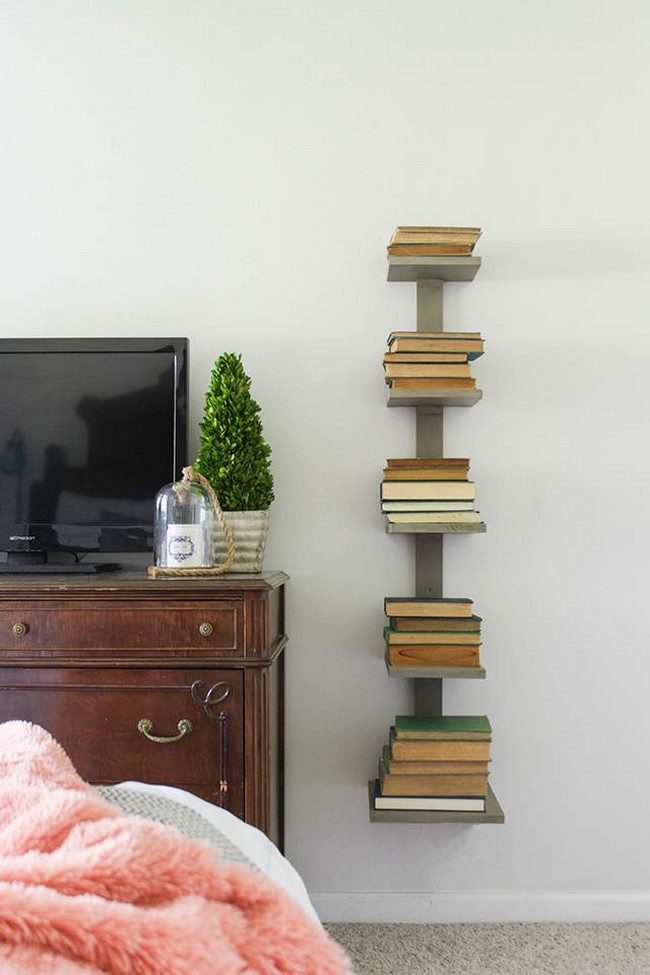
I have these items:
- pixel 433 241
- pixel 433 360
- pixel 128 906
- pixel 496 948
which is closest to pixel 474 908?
pixel 496 948

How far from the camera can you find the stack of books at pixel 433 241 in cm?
230

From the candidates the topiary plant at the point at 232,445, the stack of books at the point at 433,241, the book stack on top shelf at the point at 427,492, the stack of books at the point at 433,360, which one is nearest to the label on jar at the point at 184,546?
the topiary plant at the point at 232,445

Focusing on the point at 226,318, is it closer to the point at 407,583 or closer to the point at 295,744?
the point at 407,583

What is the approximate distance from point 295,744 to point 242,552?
58 centimetres

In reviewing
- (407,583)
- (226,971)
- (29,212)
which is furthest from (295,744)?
(226,971)

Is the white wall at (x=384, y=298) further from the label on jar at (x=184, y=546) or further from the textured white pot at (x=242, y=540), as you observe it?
the label on jar at (x=184, y=546)

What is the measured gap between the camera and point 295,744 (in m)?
2.44

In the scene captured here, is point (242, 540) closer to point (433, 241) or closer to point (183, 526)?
point (183, 526)

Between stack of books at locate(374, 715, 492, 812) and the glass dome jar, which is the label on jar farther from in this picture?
stack of books at locate(374, 715, 492, 812)

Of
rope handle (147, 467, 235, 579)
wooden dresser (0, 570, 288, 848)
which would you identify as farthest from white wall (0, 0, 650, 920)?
wooden dresser (0, 570, 288, 848)

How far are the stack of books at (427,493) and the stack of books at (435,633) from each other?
8.2 inches

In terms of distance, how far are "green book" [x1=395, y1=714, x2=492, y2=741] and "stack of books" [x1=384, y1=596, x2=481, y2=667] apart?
0.15 meters

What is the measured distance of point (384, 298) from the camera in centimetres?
248

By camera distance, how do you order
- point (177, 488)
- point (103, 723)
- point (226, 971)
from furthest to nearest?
point (177, 488), point (103, 723), point (226, 971)
